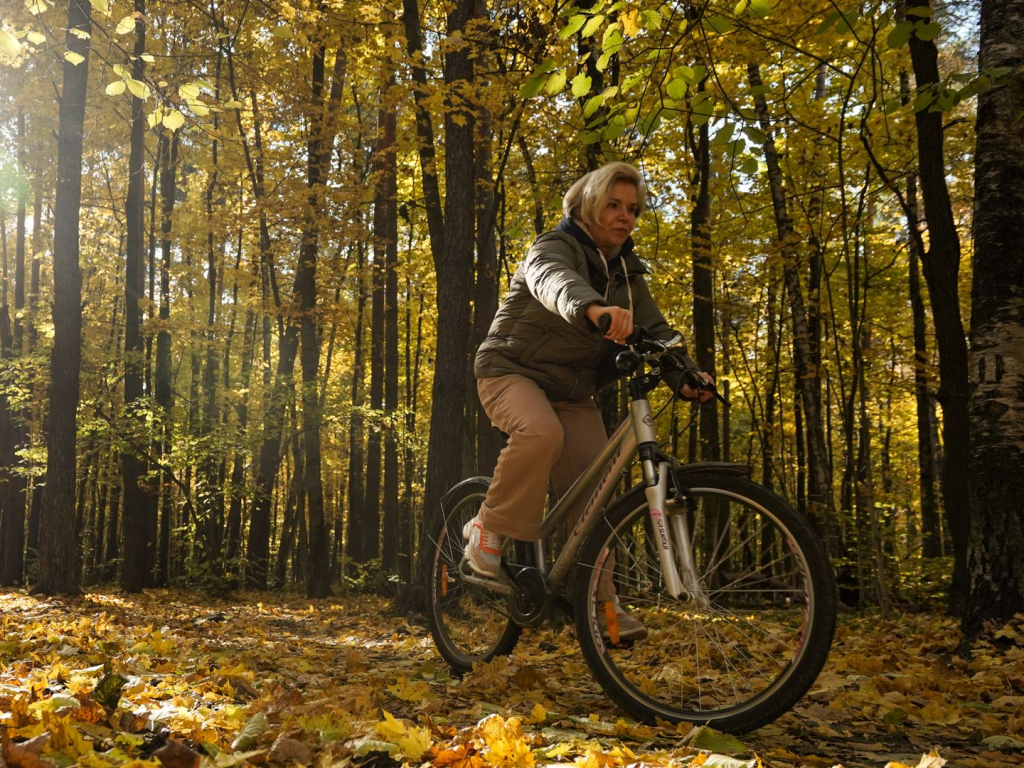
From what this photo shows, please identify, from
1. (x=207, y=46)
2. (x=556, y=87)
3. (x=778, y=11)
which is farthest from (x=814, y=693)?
(x=207, y=46)

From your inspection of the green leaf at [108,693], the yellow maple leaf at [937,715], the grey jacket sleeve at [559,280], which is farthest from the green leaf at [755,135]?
the green leaf at [108,693]

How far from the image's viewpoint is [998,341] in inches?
178

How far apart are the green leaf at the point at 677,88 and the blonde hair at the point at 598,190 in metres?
1.02

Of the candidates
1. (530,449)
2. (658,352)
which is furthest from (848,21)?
(530,449)

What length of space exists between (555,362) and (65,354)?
9808 mm

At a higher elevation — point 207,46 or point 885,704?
point 207,46

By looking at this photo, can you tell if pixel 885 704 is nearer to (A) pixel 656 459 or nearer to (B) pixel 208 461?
(A) pixel 656 459

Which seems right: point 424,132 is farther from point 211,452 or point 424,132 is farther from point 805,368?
point 211,452

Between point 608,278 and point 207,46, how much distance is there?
43.9 feet

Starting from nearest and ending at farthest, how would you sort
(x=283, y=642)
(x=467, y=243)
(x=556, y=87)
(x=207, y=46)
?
(x=556, y=87) < (x=283, y=642) < (x=467, y=243) < (x=207, y=46)

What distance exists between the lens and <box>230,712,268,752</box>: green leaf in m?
2.35

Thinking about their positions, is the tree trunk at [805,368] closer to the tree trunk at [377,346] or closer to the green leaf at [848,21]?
the green leaf at [848,21]

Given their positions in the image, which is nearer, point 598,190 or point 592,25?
point 598,190

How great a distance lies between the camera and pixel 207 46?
47.4 ft
